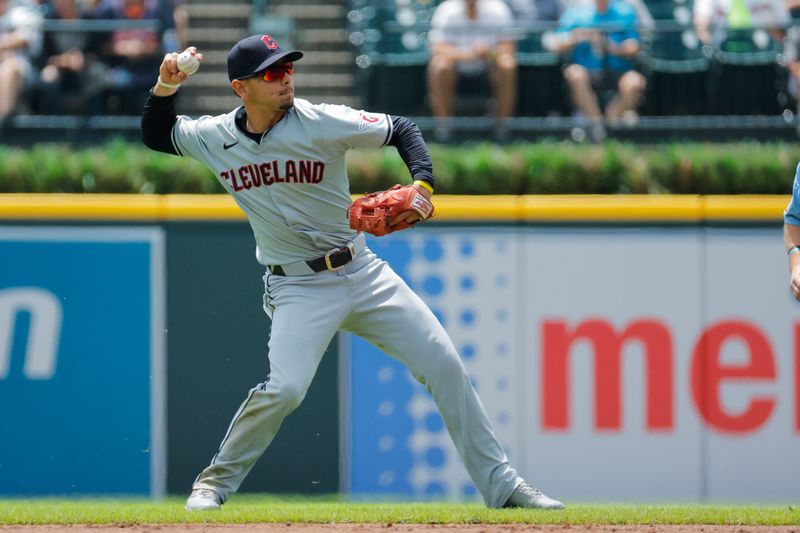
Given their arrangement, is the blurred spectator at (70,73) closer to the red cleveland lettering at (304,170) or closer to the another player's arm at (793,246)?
the red cleveland lettering at (304,170)

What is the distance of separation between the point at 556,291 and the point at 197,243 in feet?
6.52

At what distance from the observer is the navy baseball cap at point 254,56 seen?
16.7 feet

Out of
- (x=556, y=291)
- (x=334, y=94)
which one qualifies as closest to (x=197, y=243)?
(x=556, y=291)

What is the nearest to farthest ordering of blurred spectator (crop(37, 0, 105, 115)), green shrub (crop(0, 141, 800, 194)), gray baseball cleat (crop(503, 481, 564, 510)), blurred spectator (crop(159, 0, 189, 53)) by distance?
gray baseball cleat (crop(503, 481, 564, 510)), green shrub (crop(0, 141, 800, 194)), blurred spectator (crop(37, 0, 105, 115)), blurred spectator (crop(159, 0, 189, 53))

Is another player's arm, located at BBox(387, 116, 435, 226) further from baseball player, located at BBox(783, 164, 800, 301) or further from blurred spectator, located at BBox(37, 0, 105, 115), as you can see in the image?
blurred spectator, located at BBox(37, 0, 105, 115)

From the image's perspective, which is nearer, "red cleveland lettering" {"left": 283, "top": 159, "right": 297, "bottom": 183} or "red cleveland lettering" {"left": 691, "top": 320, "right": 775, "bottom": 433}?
"red cleveland lettering" {"left": 283, "top": 159, "right": 297, "bottom": 183}

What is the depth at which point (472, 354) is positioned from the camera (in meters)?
7.13

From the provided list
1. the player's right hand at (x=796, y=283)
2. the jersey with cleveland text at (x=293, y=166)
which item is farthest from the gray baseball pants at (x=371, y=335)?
the player's right hand at (x=796, y=283)

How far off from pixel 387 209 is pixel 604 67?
15.0 feet

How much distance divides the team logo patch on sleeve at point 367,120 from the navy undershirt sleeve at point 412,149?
0.07 metres

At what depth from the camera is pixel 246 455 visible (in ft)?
17.6

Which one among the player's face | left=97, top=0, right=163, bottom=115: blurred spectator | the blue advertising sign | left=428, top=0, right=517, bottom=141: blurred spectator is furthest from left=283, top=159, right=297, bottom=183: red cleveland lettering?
left=97, top=0, right=163, bottom=115: blurred spectator

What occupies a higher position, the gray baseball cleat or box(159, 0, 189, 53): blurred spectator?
box(159, 0, 189, 53): blurred spectator

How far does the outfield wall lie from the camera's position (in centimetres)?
700
